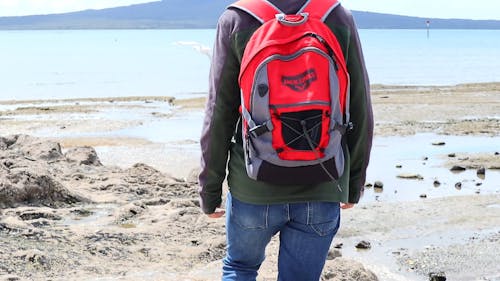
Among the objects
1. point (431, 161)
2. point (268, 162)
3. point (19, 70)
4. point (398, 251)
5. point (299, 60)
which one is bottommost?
point (19, 70)

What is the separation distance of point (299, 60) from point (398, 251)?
17.1 ft

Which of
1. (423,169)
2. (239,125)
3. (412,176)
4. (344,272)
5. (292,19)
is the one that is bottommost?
(423,169)

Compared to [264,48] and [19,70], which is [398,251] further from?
[19,70]

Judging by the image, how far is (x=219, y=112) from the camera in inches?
119

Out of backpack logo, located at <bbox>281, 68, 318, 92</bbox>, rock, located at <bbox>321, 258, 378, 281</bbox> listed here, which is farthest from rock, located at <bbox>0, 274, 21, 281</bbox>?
backpack logo, located at <bbox>281, 68, 318, 92</bbox>

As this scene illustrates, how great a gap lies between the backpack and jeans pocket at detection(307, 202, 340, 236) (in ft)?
0.36

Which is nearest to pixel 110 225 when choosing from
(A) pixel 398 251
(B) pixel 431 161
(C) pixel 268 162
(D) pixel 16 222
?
(D) pixel 16 222

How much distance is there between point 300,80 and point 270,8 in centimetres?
32

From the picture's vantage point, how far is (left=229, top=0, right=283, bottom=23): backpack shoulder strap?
2943mm

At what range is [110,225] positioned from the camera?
750 cm

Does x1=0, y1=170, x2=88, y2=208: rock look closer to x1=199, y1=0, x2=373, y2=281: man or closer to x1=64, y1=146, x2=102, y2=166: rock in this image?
x1=64, y1=146, x2=102, y2=166: rock

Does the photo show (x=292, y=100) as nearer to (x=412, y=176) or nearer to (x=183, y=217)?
(x=183, y=217)

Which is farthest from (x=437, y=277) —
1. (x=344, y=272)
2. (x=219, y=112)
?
(x=219, y=112)

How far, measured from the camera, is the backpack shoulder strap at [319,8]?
9.73 feet
